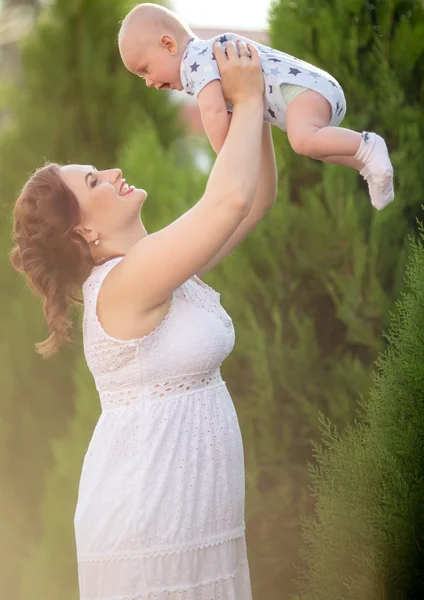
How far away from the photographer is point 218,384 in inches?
104

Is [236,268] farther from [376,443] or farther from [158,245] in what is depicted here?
[158,245]

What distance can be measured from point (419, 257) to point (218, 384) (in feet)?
2.59

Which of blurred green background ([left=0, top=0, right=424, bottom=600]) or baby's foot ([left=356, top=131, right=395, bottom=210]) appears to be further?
blurred green background ([left=0, top=0, right=424, bottom=600])

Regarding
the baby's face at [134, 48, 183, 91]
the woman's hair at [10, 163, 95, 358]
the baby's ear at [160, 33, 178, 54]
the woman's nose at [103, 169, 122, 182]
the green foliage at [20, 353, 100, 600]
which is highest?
A: the baby's ear at [160, 33, 178, 54]

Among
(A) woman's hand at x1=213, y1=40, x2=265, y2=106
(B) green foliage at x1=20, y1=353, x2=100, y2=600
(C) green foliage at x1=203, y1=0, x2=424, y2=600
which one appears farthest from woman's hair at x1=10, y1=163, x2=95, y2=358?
(B) green foliage at x1=20, y1=353, x2=100, y2=600

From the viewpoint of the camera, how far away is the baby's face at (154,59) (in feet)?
8.60

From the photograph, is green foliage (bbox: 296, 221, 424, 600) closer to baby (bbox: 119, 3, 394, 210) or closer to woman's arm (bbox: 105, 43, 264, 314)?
baby (bbox: 119, 3, 394, 210)

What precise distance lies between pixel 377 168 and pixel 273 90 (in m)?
0.33

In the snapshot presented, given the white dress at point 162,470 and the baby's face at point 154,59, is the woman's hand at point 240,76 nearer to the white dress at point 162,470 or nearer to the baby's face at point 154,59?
the baby's face at point 154,59

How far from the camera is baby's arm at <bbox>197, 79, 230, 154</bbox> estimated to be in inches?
97.3

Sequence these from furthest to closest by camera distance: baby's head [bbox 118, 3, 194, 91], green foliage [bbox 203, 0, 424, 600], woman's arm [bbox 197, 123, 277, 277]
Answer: green foliage [bbox 203, 0, 424, 600]
woman's arm [bbox 197, 123, 277, 277]
baby's head [bbox 118, 3, 194, 91]

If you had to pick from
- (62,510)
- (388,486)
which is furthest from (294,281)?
(62,510)

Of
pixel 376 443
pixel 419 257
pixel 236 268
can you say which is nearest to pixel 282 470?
pixel 236 268

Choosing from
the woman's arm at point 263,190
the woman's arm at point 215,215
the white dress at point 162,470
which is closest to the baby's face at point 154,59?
the woman's arm at point 215,215
